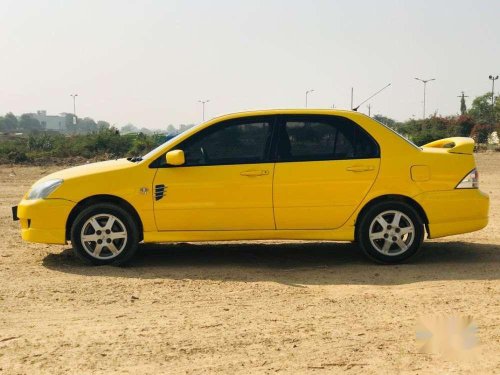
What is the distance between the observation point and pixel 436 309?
16.9 ft

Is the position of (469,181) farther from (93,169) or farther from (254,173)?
(93,169)

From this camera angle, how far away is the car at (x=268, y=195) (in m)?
6.77

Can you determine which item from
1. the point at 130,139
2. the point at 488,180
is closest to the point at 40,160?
the point at 130,139

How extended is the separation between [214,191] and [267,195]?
581mm

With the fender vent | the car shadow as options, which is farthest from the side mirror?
the car shadow

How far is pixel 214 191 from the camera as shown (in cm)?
675

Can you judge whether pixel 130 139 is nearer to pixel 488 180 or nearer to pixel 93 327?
pixel 488 180

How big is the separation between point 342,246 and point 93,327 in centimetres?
422

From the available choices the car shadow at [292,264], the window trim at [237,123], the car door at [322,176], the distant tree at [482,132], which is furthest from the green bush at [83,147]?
the distant tree at [482,132]

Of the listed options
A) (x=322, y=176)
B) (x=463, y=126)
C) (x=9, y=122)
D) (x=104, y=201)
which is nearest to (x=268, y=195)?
(x=322, y=176)

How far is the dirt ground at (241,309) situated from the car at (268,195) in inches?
15.1

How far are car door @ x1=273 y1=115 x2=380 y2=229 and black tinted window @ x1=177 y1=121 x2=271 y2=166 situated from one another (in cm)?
22

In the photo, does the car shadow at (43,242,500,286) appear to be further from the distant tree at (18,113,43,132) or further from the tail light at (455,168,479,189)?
the distant tree at (18,113,43,132)

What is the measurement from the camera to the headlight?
686cm
